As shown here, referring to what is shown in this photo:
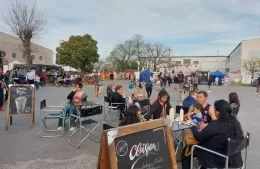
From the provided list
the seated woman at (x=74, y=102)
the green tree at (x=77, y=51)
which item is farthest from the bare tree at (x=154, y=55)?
the seated woman at (x=74, y=102)

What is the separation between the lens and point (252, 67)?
39.5m

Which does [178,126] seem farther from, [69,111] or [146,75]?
[146,75]

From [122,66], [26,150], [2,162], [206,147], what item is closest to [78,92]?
[26,150]

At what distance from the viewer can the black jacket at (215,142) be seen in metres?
2.69

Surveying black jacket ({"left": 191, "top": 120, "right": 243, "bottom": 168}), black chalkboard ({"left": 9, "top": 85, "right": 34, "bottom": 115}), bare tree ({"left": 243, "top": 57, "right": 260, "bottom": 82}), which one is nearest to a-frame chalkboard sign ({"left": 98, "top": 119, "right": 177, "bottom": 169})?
black jacket ({"left": 191, "top": 120, "right": 243, "bottom": 168})

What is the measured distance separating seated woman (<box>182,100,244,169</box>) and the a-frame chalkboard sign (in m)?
0.50

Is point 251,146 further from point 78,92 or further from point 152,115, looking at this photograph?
point 78,92

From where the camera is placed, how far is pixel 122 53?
54.2m

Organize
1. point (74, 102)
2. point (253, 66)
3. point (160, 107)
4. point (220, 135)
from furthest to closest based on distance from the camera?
point (253, 66) → point (74, 102) → point (160, 107) → point (220, 135)

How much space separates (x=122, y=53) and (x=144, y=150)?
5242cm

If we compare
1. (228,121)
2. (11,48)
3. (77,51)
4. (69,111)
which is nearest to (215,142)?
(228,121)

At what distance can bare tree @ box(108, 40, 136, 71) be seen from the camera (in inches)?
2104

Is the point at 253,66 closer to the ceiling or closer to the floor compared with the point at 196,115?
closer to the ceiling

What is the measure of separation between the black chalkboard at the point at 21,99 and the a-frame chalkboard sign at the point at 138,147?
4146mm
